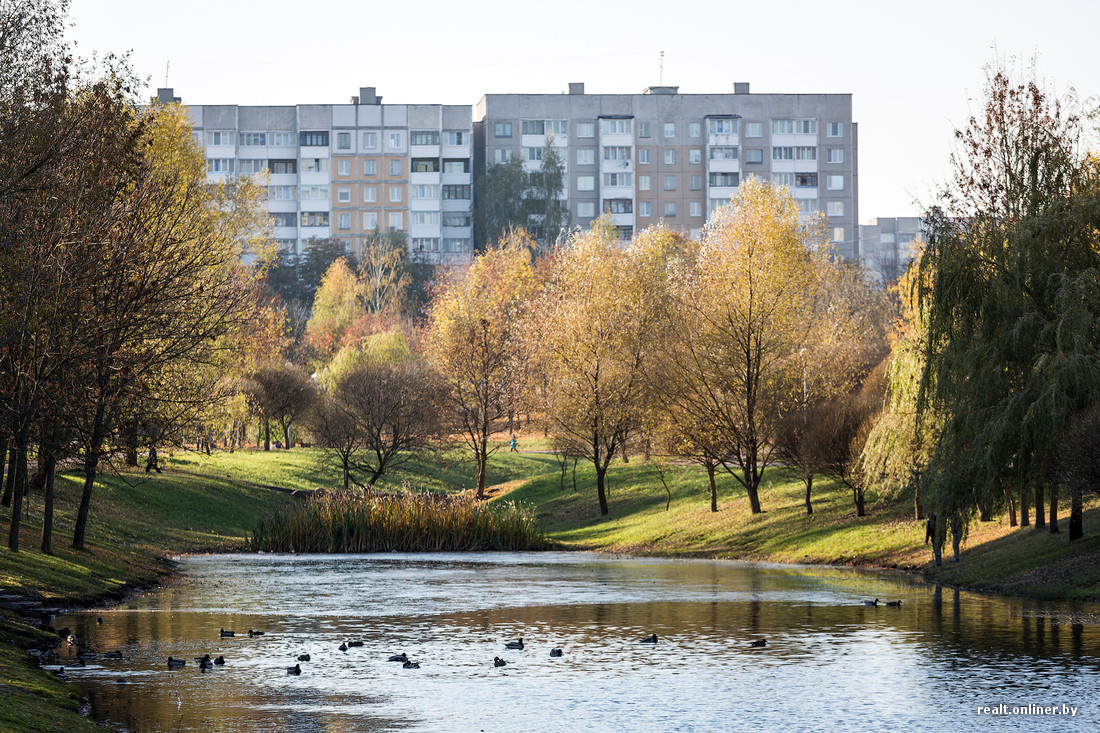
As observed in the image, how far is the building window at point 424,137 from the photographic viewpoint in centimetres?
17375

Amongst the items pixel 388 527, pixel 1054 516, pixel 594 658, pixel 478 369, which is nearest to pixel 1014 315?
pixel 1054 516

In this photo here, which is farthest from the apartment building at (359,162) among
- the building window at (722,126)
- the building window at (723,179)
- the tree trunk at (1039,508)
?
the tree trunk at (1039,508)

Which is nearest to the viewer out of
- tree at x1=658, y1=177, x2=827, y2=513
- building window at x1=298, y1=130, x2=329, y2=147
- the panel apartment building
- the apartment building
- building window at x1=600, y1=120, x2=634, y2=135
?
tree at x1=658, y1=177, x2=827, y2=513

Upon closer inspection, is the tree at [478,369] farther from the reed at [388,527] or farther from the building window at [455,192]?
the building window at [455,192]

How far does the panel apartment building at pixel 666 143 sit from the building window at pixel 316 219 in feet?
75.3

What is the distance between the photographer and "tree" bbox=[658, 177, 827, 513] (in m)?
56.6

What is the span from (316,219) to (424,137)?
1911 cm

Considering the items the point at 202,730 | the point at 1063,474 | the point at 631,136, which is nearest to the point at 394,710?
the point at 202,730

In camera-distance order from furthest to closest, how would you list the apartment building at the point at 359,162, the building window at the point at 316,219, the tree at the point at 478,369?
the building window at the point at 316,219 < the apartment building at the point at 359,162 < the tree at the point at 478,369

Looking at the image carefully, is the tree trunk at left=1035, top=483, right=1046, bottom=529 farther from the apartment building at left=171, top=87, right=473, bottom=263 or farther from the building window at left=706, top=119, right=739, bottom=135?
the building window at left=706, top=119, right=739, bottom=135

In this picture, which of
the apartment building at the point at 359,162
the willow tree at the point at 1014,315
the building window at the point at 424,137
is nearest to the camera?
the willow tree at the point at 1014,315

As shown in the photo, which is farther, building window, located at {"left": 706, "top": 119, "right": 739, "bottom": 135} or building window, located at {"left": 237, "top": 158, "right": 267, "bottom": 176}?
building window, located at {"left": 706, "top": 119, "right": 739, "bottom": 135}

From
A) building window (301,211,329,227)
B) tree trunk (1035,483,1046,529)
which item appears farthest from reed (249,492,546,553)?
building window (301,211,329,227)

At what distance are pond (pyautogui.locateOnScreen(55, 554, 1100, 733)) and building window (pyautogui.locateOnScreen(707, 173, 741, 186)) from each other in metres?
145
